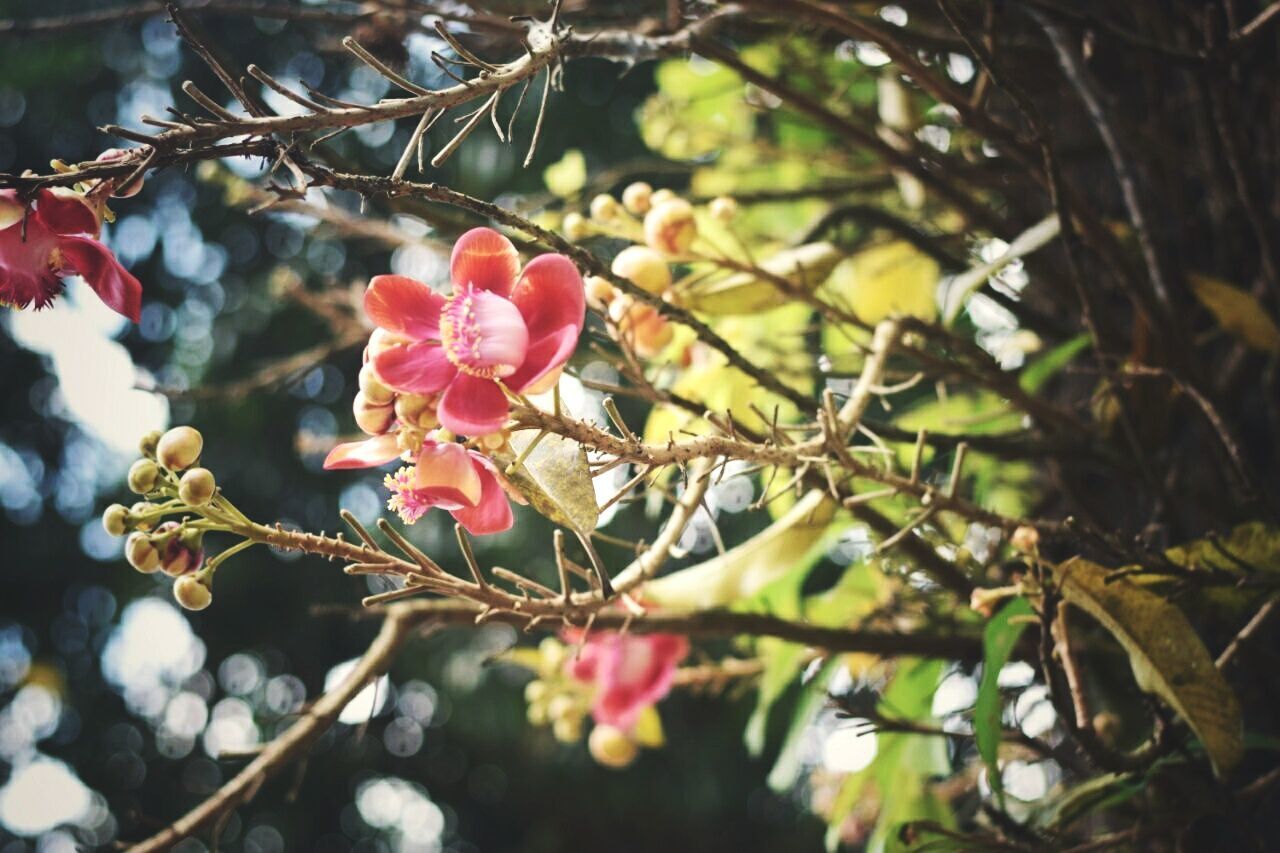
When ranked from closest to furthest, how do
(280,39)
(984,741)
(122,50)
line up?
(984,741) < (280,39) < (122,50)

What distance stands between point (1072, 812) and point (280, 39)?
1.33 m

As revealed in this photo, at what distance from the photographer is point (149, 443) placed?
0.93 ft

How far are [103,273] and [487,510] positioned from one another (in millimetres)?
117

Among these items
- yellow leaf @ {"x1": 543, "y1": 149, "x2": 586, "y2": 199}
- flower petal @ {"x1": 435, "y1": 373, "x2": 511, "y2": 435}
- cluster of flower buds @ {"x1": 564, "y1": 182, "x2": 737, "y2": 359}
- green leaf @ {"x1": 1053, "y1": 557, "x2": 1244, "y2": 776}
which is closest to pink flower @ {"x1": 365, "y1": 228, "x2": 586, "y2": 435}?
flower petal @ {"x1": 435, "y1": 373, "x2": 511, "y2": 435}

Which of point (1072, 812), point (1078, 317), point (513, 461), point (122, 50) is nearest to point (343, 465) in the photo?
point (513, 461)

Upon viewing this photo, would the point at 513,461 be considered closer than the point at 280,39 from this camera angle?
Yes

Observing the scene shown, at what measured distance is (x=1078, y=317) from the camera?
646mm

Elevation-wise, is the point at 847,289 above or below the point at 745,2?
below

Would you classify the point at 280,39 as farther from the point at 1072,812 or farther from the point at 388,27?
the point at 1072,812

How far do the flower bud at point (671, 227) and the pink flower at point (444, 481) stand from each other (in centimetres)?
18

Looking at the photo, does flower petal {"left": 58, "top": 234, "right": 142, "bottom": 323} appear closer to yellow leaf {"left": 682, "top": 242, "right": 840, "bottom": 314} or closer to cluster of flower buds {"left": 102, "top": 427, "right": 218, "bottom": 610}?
cluster of flower buds {"left": 102, "top": 427, "right": 218, "bottom": 610}

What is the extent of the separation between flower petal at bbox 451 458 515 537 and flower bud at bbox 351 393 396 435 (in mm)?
29

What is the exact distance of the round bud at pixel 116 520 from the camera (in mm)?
259

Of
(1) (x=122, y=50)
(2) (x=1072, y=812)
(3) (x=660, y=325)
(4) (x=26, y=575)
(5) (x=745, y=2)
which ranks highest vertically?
(5) (x=745, y=2)
